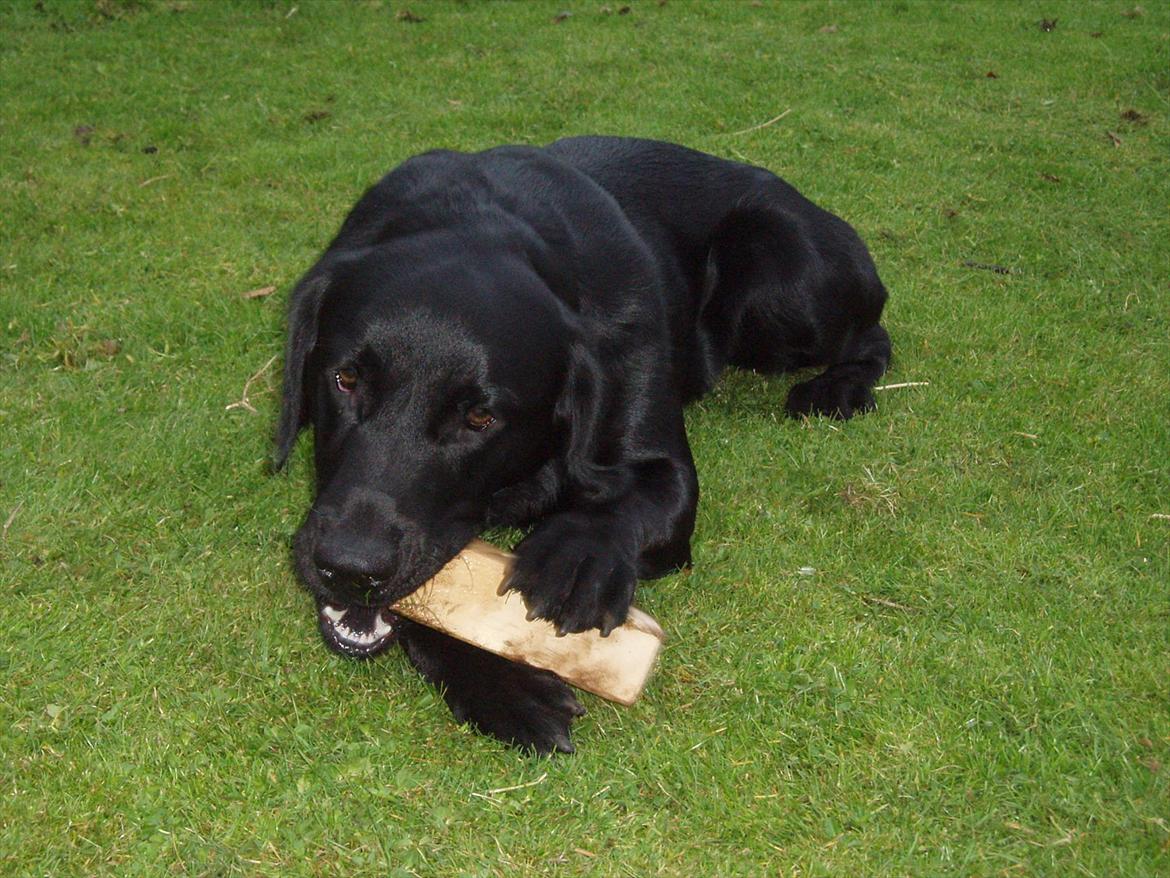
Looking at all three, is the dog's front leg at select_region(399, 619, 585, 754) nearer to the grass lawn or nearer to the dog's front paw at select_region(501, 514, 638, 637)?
the grass lawn

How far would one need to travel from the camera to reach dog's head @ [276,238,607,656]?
2.60 meters

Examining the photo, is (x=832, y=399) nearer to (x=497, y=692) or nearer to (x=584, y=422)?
(x=584, y=422)

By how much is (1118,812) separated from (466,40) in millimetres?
7701

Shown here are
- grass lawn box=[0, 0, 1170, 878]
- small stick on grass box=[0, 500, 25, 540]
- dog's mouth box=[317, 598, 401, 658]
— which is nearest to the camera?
grass lawn box=[0, 0, 1170, 878]

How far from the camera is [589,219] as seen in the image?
361 cm

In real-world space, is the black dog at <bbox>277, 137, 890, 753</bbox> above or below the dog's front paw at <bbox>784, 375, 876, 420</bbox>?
above

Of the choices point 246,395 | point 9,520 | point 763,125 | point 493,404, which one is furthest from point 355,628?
point 763,125

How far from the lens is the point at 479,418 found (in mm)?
2740

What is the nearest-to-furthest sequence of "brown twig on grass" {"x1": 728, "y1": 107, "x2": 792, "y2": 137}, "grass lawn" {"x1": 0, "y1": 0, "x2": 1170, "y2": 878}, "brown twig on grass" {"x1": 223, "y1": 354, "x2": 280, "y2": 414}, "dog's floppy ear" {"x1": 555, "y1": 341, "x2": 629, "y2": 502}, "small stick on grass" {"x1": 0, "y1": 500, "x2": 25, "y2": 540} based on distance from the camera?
1. "grass lawn" {"x1": 0, "y1": 0, "x2": 1170, "y2": 878}
2. "dog's floppy ear" {"x1": 555, "y1": 341, "x2": 629, "y2": 502}
3. "small stick on grass" {"x1": 0, "y1": 500, "x2": 25, "y2": 540}
4. "brown twig on grass" {"x1": 223, "y1": 354, "x2": 280, "y2": 414}
5. "brown twig on grass" {"x1": 728, "y1": 107, "x2": 792, "y2": 137}

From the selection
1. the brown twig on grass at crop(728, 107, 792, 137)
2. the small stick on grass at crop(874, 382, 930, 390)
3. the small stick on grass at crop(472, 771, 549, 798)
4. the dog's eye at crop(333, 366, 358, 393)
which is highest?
the dog's eye at crop(333, 366, 358, 393)

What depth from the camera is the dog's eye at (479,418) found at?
2.72 metres

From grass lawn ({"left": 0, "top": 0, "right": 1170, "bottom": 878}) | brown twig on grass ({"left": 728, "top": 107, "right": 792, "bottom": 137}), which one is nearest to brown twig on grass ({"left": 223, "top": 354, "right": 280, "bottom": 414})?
grass lawn ({"left": 0, "top": 0, "right": 1170, "bottom": 878})

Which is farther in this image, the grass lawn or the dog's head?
the dog's head

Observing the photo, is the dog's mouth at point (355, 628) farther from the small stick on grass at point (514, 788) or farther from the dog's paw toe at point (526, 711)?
the small stick on grass at point (514, 788)
